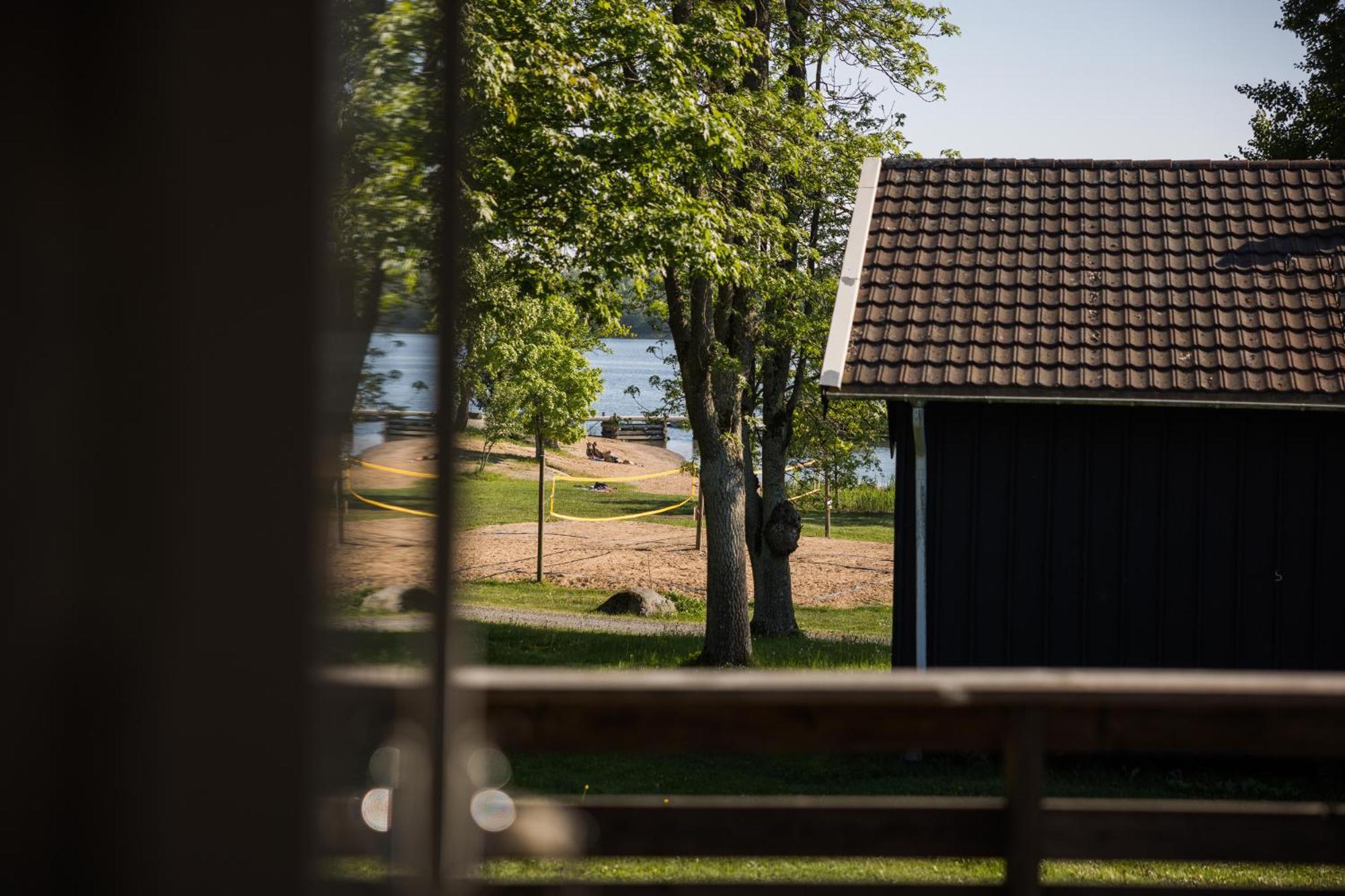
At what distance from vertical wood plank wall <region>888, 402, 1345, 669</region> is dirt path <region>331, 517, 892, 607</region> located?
852 centimetres

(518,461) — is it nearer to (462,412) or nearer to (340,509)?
(462,412)

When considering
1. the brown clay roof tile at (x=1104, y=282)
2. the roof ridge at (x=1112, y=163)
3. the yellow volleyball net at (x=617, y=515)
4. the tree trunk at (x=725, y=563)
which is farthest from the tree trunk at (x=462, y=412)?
the yellow volleyball net at (x=617, y=515)

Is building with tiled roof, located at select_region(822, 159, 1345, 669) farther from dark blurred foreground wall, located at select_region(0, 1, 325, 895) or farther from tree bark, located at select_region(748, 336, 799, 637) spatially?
tree bark, located at select_region(748, 336, 799, 637)

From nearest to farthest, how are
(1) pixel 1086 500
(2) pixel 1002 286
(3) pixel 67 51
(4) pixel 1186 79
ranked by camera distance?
(3) pixel 67 51
(1) pixel 1086 500
(2) pixel 1002 286
(4) pixel 1186 79

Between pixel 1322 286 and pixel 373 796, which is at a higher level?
pixel 1322 286

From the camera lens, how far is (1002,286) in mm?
9227

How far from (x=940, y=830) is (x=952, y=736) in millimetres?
266

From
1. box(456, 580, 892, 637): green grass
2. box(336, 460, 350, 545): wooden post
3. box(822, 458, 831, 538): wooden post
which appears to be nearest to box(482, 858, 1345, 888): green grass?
box(336, 460, 350, 545): wooden post

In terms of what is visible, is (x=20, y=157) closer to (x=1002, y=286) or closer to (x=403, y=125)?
(x=403, y=125)

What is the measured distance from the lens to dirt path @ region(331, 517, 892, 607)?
22516mm

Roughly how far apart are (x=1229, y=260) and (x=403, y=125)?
9605 millimetres

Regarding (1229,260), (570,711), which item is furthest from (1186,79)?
(570,711)

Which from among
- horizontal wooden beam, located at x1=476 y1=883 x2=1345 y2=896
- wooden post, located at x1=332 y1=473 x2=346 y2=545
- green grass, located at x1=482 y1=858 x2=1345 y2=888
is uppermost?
wooden post, located at x1=332 y1=473 x2=346 y2=545

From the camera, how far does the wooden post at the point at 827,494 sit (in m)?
20.6
